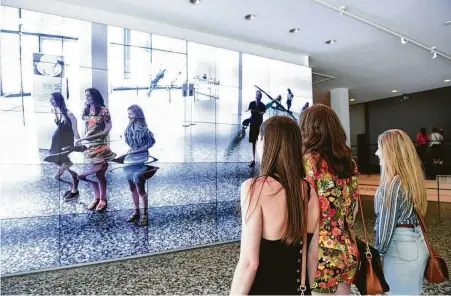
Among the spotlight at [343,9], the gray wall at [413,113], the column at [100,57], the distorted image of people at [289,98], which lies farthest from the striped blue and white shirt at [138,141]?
the gray wall at [413,113]

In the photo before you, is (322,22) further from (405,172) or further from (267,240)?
(267,240)

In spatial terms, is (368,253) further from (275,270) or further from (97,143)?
(97,143)

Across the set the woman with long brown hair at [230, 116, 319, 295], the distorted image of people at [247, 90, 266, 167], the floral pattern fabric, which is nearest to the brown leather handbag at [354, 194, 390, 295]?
the floral pattern fabric

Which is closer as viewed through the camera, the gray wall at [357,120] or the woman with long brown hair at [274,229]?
the woman with long brown hair at [274,229]

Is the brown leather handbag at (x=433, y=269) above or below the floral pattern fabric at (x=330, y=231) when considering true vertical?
below

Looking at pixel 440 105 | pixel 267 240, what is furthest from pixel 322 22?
pixel 440 105

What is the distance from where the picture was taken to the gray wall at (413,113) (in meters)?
11.9

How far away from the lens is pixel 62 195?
436cm

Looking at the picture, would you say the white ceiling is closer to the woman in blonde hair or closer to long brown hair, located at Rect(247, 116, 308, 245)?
the woman in blonde hair

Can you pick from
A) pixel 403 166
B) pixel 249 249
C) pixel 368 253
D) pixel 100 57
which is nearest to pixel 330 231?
pixel 368 253

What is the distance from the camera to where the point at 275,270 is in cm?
114

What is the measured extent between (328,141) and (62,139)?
153 inches

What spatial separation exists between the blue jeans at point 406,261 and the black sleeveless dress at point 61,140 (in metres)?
3.99

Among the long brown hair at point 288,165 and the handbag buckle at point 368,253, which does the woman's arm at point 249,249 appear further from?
the handbag buckle at point 368,253
